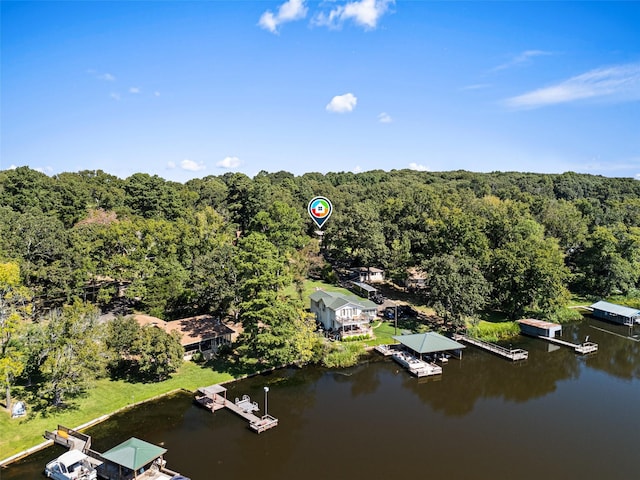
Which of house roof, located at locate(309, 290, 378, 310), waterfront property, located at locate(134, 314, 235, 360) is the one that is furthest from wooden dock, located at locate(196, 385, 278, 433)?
house roof, located at locate(309, 290, 378, 310)

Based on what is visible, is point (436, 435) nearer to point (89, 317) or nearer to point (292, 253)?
point (89, 317)

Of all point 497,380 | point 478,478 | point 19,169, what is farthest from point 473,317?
point 19,169

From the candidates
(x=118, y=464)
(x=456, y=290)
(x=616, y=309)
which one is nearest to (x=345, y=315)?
(x=456, y=290)

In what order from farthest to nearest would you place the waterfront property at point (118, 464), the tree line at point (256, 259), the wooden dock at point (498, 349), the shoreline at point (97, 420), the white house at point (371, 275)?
the white house at point (371, 275) → the wooden dock at point (498, 349) → the tree line at point (256, 259) → the shoreline at point (97, 420) → the waterfront property at point (118, 464)

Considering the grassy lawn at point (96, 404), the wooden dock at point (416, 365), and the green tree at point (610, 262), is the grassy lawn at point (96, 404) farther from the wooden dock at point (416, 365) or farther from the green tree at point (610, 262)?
the green tree at point (610, 262)

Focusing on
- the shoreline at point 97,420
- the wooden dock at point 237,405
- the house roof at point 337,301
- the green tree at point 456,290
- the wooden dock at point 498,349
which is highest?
the green tree at point 456,290

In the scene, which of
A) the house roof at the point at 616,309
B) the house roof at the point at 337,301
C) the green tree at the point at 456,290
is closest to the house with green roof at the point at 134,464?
the house roof at the point at 337,301
